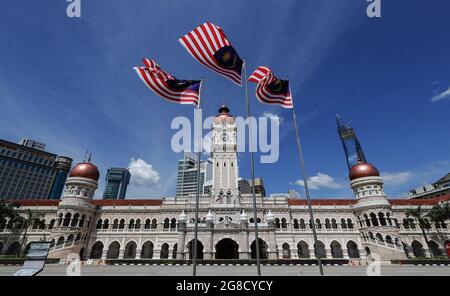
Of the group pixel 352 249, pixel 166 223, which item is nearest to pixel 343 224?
pixel 352 249

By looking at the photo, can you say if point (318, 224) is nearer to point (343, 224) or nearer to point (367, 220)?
point (343, 224)

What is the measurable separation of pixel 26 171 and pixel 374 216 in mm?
131632

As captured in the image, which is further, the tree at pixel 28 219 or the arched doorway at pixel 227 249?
the tree at pixel 28 219

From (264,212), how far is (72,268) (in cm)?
3168

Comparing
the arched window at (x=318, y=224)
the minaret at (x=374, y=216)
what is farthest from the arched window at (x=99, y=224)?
the minaret at (x=374, y=216)

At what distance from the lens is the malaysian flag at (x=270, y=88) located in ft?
45.1

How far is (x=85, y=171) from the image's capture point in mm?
41812

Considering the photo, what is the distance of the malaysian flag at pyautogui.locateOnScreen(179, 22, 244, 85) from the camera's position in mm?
11695

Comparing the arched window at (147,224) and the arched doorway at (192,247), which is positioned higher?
the arched window at (147,224)

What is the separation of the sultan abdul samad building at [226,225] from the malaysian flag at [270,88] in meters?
26.1

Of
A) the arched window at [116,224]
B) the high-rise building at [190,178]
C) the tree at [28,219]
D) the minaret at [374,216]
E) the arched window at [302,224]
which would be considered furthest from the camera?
the high-rise building at [190,178]

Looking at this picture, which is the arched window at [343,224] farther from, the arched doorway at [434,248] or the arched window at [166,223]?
the arched window at [166,223]

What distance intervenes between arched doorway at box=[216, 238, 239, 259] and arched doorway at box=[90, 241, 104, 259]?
2211cm

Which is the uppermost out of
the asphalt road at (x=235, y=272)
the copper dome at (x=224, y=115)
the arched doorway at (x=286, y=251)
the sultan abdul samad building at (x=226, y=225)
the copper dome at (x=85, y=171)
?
the copper dome at (x=224, y=115)
